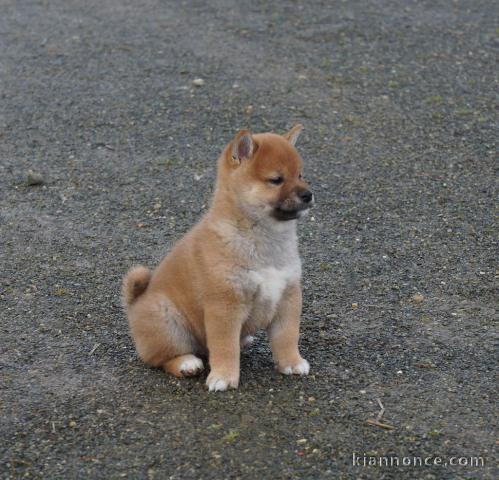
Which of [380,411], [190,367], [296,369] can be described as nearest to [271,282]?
[296,369]

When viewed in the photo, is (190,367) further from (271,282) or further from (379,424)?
(379,424)

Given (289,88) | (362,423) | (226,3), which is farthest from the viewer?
(226,3)

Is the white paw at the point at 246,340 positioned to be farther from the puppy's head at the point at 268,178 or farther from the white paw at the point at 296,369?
the puppy's head at the point at 268,178

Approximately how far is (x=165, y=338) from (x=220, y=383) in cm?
47

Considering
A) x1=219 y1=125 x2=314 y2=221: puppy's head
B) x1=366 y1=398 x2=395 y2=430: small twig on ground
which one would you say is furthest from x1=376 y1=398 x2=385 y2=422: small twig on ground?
x1=219 y1=125 x2=314 y2=221: puppy's head

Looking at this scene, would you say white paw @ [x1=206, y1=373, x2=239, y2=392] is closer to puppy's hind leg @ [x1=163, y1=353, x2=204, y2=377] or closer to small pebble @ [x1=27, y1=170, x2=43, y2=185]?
puppy's hind leg @ [x1=163, y1=353, x2=204, y2=377]

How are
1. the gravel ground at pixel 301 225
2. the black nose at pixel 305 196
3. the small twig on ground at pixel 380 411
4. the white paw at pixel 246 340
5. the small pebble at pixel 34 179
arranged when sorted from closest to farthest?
the gravel ground at pixel 301 225
the small twig on ground at pixel 380 411
the black nose at pixel 305 196
the white paw at pixel 246 340
the small pebble at pixel 34 179

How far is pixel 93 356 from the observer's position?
618cm

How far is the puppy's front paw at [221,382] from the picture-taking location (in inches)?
222

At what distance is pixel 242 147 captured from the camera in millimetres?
5633

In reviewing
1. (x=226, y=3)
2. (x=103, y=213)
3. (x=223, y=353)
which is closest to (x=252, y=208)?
(x=223, y=353)

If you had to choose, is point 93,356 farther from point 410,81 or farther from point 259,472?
point 410,81

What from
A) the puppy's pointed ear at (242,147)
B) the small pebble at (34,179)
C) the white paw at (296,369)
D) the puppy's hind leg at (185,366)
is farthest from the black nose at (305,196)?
the small pebble at (34,179)

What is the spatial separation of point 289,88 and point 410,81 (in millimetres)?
1408
